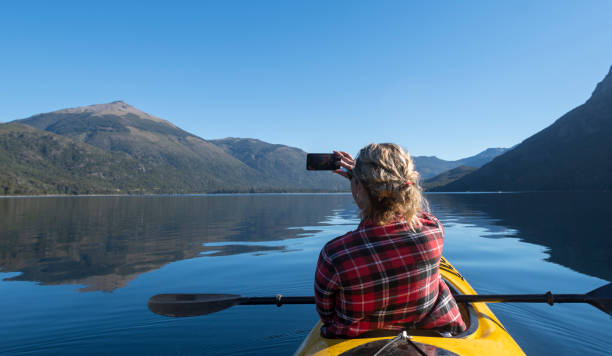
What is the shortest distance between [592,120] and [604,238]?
Result: 209 meters

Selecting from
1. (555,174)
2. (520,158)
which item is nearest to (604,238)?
(555,174)

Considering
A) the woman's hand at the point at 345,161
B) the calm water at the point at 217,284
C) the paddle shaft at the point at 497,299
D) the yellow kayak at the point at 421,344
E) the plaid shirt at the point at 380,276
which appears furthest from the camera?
the calm water at the point at 217,284

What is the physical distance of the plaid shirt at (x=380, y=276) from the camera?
2.71 m

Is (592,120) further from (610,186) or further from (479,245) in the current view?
(479,245)


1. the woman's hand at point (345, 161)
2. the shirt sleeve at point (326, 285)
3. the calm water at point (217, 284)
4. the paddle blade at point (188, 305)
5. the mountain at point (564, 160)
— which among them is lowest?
the calm water at point (217, 284)

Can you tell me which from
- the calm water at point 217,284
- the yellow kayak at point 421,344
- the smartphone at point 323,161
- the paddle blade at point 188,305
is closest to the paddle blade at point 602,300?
the calm water at point 217,284

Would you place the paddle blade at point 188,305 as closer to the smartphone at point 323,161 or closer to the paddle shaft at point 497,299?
the paddle shaft at point 497,299

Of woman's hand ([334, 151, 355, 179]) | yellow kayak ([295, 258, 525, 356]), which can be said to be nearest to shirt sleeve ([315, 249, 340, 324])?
yellow kayak ([295, 258, 525, 356])

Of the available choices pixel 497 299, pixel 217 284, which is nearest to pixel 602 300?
pixel 497 299

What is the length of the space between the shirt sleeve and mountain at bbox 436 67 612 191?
545 ft

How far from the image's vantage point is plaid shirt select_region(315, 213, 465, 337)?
2.71 metres

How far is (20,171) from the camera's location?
199 m

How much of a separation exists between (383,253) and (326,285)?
55 centimetres

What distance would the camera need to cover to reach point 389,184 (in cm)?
277
